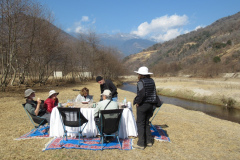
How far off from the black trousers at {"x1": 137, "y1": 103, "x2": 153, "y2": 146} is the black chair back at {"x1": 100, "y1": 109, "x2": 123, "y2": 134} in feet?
1.70

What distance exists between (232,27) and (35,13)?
103m

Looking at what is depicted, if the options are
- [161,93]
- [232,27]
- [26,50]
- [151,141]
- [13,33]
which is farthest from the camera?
[232,27]

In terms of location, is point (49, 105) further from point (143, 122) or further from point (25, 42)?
point (25, 42)

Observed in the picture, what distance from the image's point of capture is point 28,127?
19.9 feet

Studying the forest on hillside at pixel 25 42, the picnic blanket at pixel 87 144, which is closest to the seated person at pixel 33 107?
the picnic blanket at pixel 87 144

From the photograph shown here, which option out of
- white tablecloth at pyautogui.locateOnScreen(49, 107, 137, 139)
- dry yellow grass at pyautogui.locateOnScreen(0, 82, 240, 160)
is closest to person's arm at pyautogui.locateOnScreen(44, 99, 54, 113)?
white tablecloth at pyautogui.locateOnScreen(49, 107, 137, 139)

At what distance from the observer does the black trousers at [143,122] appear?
170 inches

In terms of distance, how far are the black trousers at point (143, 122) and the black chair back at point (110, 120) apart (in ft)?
1.70

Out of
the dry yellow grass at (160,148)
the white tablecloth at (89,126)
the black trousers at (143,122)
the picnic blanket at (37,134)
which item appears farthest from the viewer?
the picnic blanket at (37,134)

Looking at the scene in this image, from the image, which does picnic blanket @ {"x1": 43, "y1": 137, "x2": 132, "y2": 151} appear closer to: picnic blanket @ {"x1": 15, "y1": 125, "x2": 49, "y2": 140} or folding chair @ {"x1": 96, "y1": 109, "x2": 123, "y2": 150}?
folding chair @ {"x1": 96, "y1": 109, "x2": 123, "y2": 150}

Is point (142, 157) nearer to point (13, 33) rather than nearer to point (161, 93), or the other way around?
point (13, 33)

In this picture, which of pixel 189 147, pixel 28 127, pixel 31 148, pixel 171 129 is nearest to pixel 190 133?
pixel 171 129

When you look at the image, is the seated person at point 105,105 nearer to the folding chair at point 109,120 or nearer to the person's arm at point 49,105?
the folding chair at point 109,120

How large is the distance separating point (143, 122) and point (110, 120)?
84cm
